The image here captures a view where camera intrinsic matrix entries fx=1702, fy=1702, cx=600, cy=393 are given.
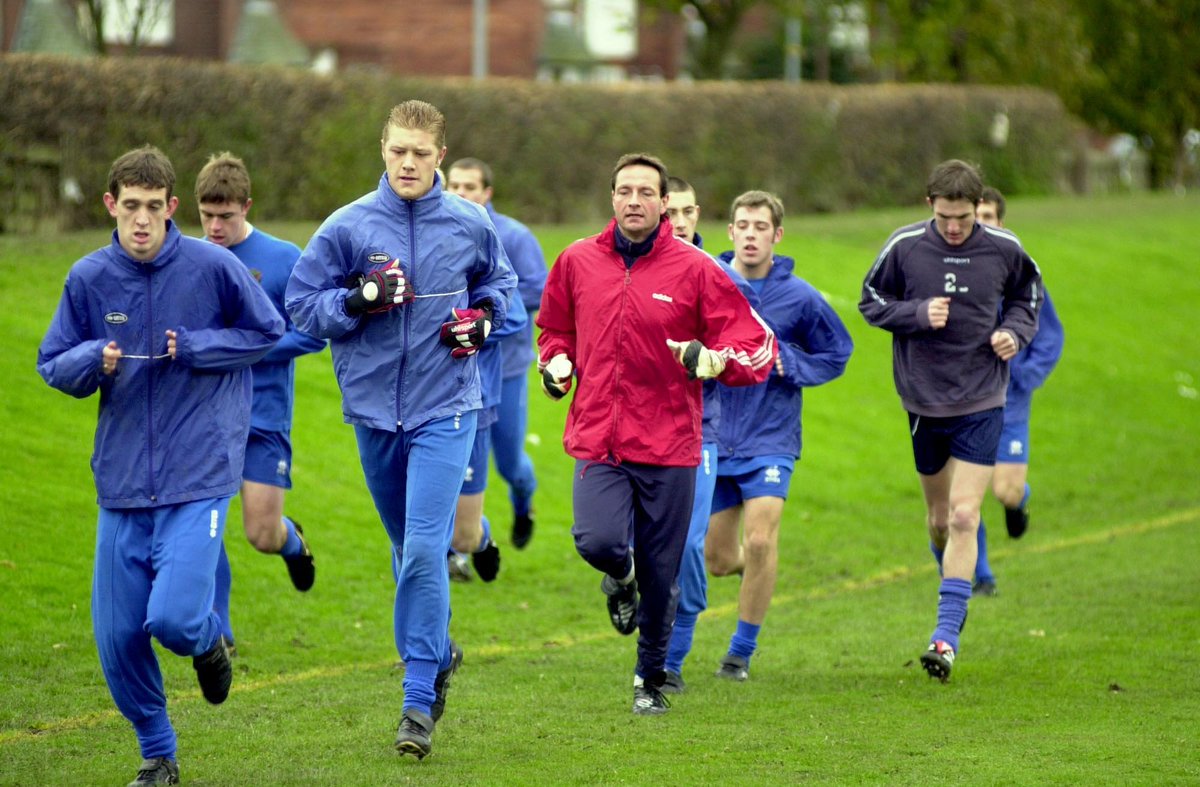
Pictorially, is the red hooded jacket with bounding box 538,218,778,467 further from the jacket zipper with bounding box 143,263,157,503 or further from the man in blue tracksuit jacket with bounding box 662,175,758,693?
the jacket zipper with bounding box 143,263,157,503

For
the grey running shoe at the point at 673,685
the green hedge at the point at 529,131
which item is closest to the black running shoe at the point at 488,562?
the grey running shoe at the point at 673,685

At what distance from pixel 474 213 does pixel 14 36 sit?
132 feet

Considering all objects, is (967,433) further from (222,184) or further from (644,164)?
(222,184)

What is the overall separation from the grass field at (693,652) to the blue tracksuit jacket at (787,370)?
49.7 inches

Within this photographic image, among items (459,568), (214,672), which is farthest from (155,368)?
(459,568)

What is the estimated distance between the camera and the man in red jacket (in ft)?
24.3

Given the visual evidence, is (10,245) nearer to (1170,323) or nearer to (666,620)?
(666,620)

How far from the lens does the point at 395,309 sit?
7016 millimetres

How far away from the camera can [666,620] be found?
7.83m

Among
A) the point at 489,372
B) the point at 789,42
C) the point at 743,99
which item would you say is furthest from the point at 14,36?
the point at 489,372

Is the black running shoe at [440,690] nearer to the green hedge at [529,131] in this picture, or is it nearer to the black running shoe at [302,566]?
the black running shoe at [302,566]

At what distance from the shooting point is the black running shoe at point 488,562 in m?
11.2

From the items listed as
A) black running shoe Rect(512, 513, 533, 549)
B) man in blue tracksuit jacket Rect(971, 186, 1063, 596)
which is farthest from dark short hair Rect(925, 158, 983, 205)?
black running shoe Rect(512, 513, 533, 549)

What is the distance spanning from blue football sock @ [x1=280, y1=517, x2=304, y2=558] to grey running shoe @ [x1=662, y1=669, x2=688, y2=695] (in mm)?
2456
